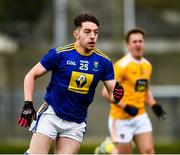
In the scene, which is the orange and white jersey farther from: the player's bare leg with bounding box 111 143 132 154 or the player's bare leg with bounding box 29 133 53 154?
the player's bare leg with bounding box 29 133 53 154

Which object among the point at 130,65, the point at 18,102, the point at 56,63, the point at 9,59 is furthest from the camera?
the point at 9,59

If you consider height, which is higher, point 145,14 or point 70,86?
point 145,14

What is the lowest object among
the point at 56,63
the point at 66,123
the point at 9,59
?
the point at 66,123

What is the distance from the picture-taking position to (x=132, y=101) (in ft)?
36.3

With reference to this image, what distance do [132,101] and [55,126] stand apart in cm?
270

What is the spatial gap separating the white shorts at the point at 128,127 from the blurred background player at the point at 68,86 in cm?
254

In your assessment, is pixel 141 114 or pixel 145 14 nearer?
pixel 141 114

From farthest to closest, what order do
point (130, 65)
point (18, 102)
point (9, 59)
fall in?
point (9, 59), point (18, 102), point (130, 65)

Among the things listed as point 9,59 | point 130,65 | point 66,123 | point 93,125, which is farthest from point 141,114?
point 9,59

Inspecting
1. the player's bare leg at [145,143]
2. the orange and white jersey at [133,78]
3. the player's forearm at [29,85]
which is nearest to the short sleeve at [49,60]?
the player's forearm at [29,85]

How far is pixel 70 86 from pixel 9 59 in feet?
62.9

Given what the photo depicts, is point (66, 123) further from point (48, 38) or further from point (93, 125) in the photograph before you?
point (48, 38)

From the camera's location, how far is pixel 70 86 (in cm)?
854

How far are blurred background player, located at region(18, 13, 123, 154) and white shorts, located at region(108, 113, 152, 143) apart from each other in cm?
254
